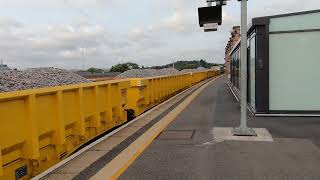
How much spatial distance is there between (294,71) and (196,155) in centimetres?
674

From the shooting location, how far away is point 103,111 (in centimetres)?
962

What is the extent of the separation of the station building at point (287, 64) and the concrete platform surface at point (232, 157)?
219cm

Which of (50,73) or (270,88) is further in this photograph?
(50,73)

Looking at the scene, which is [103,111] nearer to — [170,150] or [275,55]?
[170,150]

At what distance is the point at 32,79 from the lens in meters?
18.3

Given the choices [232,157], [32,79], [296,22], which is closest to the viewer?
[232,157]

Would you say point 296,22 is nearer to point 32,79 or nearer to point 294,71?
point 294,71

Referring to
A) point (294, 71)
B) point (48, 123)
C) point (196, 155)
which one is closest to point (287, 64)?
point (294, 71)

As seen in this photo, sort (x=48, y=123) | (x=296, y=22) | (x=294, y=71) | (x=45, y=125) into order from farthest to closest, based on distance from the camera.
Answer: (x=294, y=71) → (x=296, y=22) → (x=48, y=123) → (x=45, y=125)

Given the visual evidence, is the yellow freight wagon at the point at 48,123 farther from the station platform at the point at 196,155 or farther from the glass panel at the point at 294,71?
the glass panel at the point at 294,71

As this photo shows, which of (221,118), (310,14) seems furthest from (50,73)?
(310,14)

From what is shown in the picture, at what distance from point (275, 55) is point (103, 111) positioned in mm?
6164

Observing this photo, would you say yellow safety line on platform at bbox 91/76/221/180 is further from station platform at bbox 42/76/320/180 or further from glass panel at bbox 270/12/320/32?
glass panel at bbox 270/12/320/32

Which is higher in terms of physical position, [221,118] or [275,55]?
[275,55]
